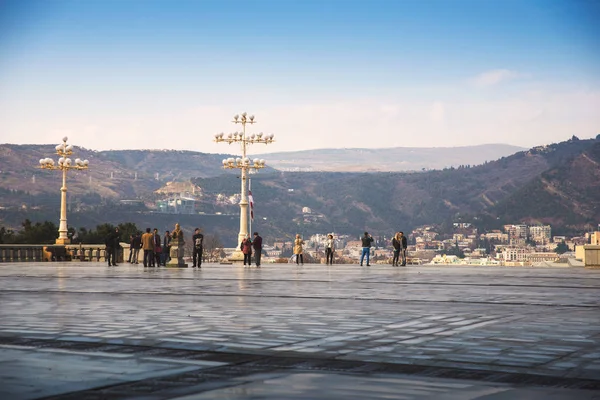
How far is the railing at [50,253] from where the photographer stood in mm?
51688

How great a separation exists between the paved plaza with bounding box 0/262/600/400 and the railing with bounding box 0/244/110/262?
33.1 m

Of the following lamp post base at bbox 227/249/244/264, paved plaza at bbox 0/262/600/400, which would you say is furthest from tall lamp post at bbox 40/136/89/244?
paved plaza at bbox 0/262/600/400

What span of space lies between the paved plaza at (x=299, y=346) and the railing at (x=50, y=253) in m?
33.1

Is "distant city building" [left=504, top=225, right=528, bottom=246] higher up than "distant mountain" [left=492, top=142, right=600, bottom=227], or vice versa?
"distant mountain" [left=492, top=142, right=600, bottom=227]

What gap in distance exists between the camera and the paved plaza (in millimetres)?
7820

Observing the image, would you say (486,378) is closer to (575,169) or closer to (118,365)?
(118,365)

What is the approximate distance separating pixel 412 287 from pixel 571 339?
11.9 metres

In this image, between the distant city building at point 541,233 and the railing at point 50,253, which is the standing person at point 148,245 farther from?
the distant city building at point 541,233

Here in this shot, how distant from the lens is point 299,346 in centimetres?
1069

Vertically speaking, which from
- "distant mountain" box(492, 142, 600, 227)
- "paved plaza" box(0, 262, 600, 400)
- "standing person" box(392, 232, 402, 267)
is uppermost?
"distant mountain" box(492, 142, 600, 227)

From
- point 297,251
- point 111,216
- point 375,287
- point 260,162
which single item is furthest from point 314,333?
point 111,216

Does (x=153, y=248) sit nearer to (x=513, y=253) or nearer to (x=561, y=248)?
(x=513, y=253)

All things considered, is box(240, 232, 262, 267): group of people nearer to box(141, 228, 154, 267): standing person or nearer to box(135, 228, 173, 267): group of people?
box(135, 228, 173, 267): group of people

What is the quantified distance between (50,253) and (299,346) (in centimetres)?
4411
